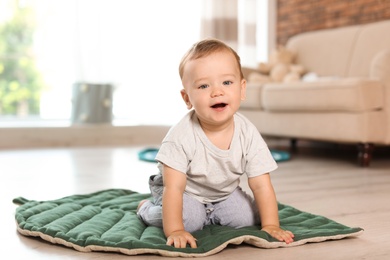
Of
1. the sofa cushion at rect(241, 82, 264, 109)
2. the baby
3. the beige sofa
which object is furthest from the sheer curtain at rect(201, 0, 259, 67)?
the baby

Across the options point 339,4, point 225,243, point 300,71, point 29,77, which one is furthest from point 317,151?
Result: point 225,243

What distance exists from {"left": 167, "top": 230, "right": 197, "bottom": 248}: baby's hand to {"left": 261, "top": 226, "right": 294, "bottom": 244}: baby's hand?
0.68ft

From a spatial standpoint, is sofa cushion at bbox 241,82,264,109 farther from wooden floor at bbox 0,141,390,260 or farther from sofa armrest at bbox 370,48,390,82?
sofa armrest at bbox 370,48,390,82

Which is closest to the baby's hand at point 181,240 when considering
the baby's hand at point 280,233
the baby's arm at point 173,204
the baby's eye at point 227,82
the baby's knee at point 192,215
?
the baby's arm at point 173,204

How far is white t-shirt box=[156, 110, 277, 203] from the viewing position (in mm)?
1421

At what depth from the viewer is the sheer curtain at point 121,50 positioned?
427 centimetres

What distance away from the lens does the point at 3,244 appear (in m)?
1.36

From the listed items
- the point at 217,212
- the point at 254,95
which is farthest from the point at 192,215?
the point at 254,95

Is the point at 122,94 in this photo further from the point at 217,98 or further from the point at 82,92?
the point at 217,98

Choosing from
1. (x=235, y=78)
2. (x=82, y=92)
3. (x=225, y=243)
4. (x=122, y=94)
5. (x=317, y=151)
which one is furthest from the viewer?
(x=122, y=94)

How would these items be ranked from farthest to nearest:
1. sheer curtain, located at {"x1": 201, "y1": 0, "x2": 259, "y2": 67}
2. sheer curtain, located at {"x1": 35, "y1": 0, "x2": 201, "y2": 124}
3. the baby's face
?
sheer curtain, located at {"x1": 201, "y1": 0, "x2": 259, "y2": 67}, sheer curtain, located at {"x1": 35, "y1": 0, "x2": 201, "y2": 124}, the baby's face

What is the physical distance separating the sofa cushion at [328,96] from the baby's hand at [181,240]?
1.79 metres

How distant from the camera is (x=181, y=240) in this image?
1292mm

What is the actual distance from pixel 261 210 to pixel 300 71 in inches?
106
